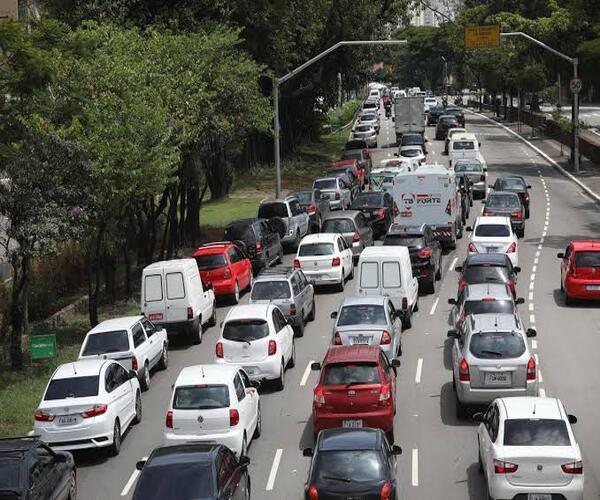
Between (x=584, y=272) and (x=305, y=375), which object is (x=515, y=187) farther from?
(x=305, y=375)

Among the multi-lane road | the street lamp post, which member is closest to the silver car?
the multi-lane road

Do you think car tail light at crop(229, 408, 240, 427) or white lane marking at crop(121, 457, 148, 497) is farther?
car tail light at crop(229, 408, 240, 427)

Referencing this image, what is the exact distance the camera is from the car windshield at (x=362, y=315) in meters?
25.8

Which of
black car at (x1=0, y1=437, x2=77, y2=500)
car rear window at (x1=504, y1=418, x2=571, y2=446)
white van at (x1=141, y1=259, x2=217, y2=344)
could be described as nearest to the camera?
black car at (x1=0, y1=437, x2=77, y2=500)

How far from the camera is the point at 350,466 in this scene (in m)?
16.4

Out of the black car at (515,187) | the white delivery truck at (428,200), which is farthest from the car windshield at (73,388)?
the black car at (515,187)

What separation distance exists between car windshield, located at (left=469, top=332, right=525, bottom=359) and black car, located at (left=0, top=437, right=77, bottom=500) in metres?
8.02

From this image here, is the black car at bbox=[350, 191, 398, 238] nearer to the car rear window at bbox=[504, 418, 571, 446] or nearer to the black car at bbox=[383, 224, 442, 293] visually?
the black car at bbox=[383, 224, 442, 293]

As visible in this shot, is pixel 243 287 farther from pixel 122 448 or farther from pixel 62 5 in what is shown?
pixel 62 5

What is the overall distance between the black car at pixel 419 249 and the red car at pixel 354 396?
1381cm

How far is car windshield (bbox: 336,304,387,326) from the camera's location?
25.8m

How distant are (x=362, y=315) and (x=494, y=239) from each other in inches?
457

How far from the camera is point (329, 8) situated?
2645 inches

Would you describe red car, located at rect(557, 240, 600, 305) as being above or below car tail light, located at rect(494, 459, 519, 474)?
below
